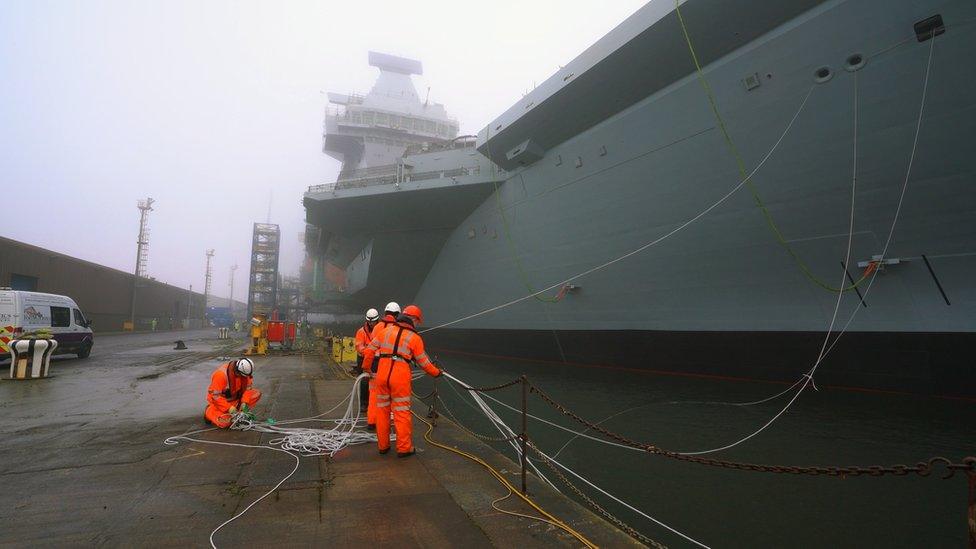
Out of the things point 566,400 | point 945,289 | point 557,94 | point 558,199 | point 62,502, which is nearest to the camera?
point 62,502

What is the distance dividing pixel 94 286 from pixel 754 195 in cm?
4209

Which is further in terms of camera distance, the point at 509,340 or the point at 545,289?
the point at 509,340

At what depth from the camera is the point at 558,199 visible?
488 inches

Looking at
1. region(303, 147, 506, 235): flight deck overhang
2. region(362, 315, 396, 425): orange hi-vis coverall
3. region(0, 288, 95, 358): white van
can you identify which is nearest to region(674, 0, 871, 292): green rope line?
region(303, 147, 506, 235): flight deck overhang

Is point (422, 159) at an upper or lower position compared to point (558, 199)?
upper

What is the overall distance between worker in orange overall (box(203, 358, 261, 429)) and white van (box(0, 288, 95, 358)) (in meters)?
10.4

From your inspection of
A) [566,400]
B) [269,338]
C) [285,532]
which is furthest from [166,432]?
[269,338]

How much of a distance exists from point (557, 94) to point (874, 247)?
23.2 feet

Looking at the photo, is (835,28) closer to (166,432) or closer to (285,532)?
(285,532)

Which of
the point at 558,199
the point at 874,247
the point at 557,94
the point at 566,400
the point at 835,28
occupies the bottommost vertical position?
the point at 566,400

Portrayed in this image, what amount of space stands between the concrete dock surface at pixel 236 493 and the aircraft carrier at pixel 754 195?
6740mm

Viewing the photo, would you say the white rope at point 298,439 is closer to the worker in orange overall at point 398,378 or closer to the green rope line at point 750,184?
the worker in orange overall at point 398,378

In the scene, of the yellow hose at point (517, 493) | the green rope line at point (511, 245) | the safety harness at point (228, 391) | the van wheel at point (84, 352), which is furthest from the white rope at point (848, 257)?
the van wheel at point (84, 352)

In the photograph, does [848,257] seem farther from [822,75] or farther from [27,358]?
[27,358]
